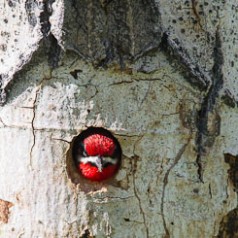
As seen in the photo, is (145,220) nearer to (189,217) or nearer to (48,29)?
(189,217)

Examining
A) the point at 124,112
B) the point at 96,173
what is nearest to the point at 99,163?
the point at 96,173

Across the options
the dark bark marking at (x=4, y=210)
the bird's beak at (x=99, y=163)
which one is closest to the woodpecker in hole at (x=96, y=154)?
the bird's beak at (x=99, y=163)

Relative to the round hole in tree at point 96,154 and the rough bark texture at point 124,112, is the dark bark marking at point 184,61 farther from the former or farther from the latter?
the round hole in tree at point 96,154

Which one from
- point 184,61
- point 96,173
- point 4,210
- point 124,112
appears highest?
point 184,61

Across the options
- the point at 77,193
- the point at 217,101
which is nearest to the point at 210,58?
the point at 217,101

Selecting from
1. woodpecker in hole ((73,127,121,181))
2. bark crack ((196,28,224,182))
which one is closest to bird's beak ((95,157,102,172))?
woodpecker in hole ((73,127,121,181))

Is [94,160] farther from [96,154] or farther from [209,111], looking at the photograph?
[209,111]

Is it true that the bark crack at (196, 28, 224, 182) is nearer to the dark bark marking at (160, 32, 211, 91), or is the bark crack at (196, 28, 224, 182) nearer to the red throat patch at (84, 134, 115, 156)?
the dark bark marking at (160, 32, 211, 91)
